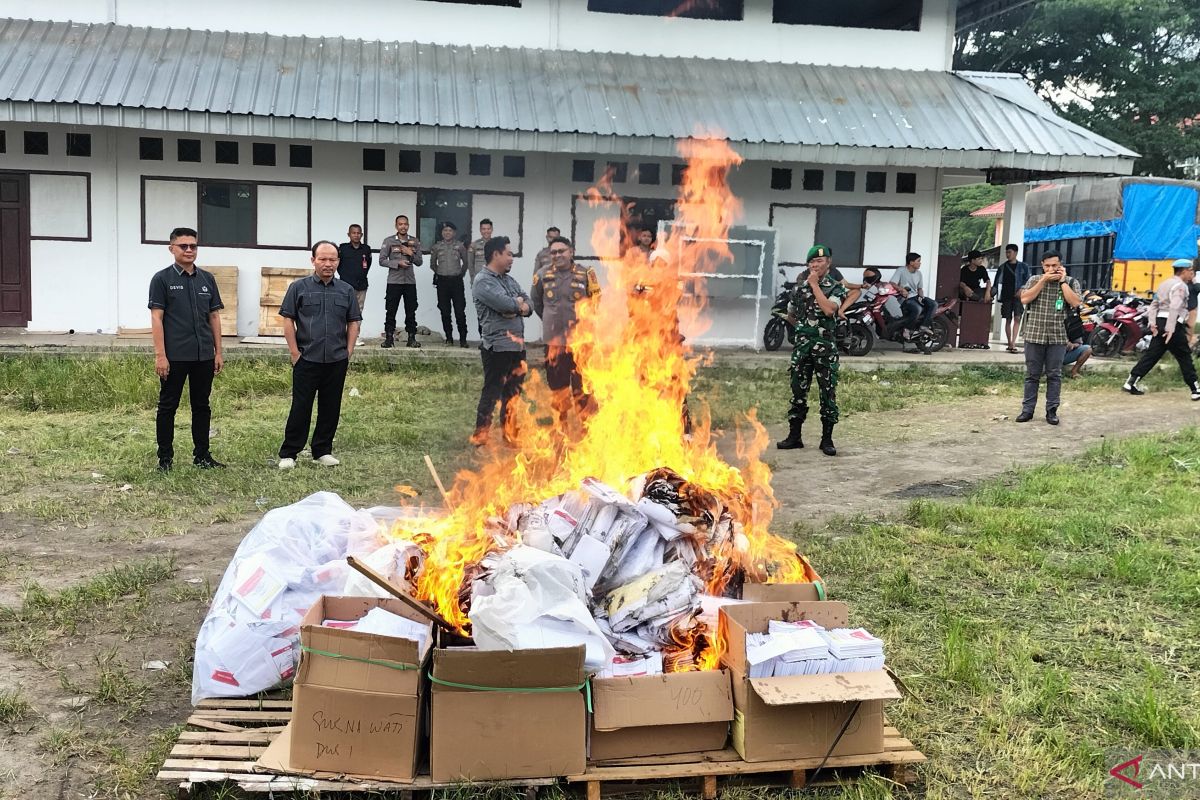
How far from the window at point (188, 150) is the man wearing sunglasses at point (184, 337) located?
26.8 feet

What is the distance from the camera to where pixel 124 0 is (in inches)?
615

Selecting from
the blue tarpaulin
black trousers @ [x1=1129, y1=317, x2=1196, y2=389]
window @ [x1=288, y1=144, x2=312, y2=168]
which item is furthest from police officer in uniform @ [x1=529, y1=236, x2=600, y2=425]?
the blue tarpaulin

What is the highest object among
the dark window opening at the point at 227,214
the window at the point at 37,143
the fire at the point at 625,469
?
the window at the point at 37,143

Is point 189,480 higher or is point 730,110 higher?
point 730,110

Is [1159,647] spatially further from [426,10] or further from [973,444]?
[426,10]

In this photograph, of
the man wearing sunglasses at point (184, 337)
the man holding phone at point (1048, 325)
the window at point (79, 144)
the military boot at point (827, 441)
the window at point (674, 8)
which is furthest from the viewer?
the window at point (674, 8)

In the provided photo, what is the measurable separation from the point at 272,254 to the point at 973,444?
444 inches

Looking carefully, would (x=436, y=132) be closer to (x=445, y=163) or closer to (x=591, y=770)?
(x=445, y=163)

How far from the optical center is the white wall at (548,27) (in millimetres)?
15883

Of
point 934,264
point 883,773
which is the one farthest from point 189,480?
point 934,264

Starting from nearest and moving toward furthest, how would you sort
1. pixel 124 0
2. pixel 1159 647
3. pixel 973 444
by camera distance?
1. pixel 1159 647
2. pixel 973 444
3. pixel 124 0

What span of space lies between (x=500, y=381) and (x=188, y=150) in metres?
9.26

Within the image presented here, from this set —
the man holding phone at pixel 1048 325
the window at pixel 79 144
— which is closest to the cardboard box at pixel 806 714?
the man holding phone at pixel 1048 325

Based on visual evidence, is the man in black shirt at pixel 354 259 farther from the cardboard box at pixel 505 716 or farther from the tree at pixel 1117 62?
the tree at pixel 1117 62
